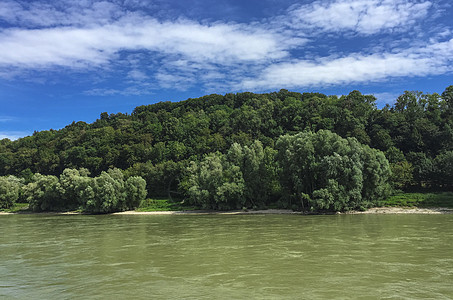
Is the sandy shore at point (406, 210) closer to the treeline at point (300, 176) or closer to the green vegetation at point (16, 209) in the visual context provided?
the treeline at point (300, 176)

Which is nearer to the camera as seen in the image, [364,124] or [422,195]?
[422,195]

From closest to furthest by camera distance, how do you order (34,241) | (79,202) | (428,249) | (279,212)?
1. (428,249)
2. (34,241)
3. (279,212)
4. (79,202)

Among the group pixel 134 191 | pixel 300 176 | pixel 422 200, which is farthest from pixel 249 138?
pixel 422 200

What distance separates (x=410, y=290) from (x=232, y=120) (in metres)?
117

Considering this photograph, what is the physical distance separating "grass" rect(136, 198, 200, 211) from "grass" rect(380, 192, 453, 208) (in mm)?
42595

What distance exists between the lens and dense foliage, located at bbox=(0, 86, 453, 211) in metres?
63.1

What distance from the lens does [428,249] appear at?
940 inches

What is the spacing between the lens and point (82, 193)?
250ft

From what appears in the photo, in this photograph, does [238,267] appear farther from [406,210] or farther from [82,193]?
[82,193]

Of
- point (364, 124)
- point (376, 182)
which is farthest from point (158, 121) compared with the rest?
point (376, 182)

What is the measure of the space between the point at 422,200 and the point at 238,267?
55.2 meters

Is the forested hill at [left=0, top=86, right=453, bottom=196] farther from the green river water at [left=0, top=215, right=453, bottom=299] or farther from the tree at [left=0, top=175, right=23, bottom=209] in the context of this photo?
the green river water at [left=0, top=215, right=453, bottom=299]

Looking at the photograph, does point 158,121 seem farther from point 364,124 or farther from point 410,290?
point 410,290

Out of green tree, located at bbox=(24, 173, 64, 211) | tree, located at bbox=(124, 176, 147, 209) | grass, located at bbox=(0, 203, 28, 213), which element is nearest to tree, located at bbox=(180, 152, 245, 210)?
tree, located at bbox=(124, 176, 147, 209)
